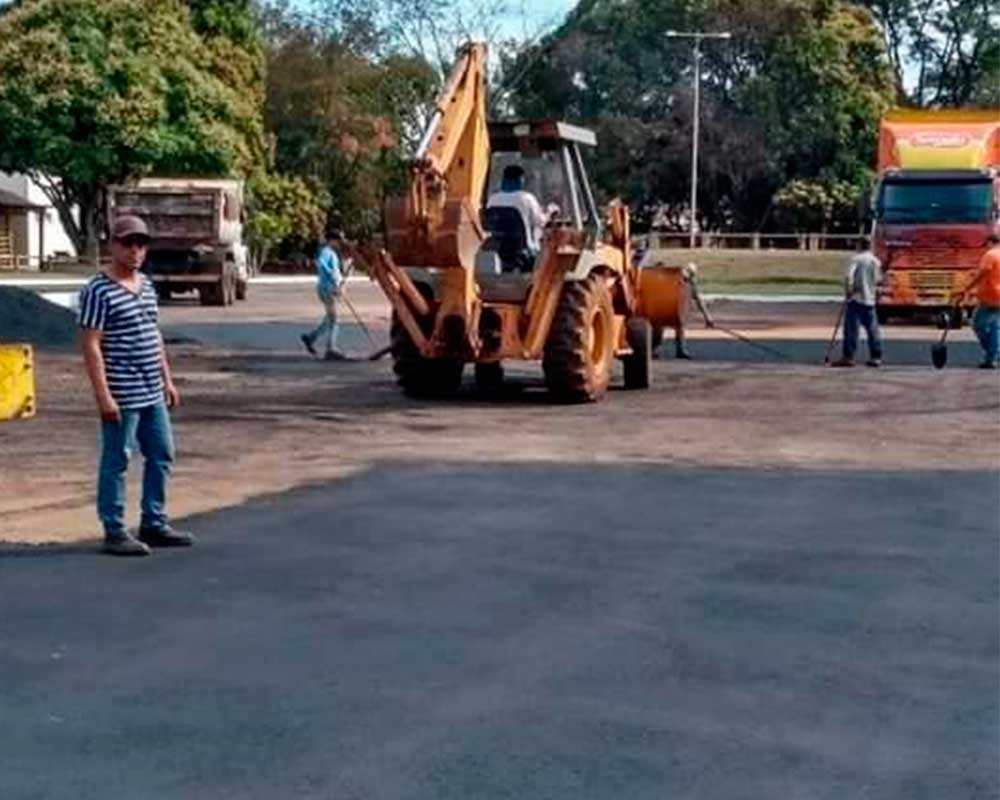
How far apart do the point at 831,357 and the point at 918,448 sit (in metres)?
11.7

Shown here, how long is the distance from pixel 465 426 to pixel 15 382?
6.37 metres

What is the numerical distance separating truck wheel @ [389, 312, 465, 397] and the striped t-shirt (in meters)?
9.98

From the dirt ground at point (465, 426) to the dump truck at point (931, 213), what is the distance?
11.2m

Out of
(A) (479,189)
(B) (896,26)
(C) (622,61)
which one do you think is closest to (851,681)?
(A) (479,189)

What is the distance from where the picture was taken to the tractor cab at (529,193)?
21641mm

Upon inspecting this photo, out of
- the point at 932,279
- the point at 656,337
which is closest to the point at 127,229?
the point at 656,337

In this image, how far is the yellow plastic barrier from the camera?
13195 millimetres

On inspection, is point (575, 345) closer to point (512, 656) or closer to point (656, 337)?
point (656, 337)

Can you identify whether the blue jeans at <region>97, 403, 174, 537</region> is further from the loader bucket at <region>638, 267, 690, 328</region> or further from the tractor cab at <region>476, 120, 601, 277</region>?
the loader bucket at <region>638, 267, 690, 328</region>

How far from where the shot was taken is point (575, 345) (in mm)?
20922

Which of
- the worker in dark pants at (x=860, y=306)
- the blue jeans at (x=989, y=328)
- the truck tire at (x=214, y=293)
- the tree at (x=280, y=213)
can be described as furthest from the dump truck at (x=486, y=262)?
the tree at (x=280, y=213)

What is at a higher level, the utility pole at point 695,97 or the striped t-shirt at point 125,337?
the utility pole at point 695,97

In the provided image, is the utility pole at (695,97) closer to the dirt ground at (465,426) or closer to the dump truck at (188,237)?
the dump truck at (188,237)

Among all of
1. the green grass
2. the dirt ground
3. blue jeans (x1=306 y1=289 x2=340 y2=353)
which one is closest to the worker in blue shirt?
blue jeans (x1=306 y1=289 x2=340 y2=353)
